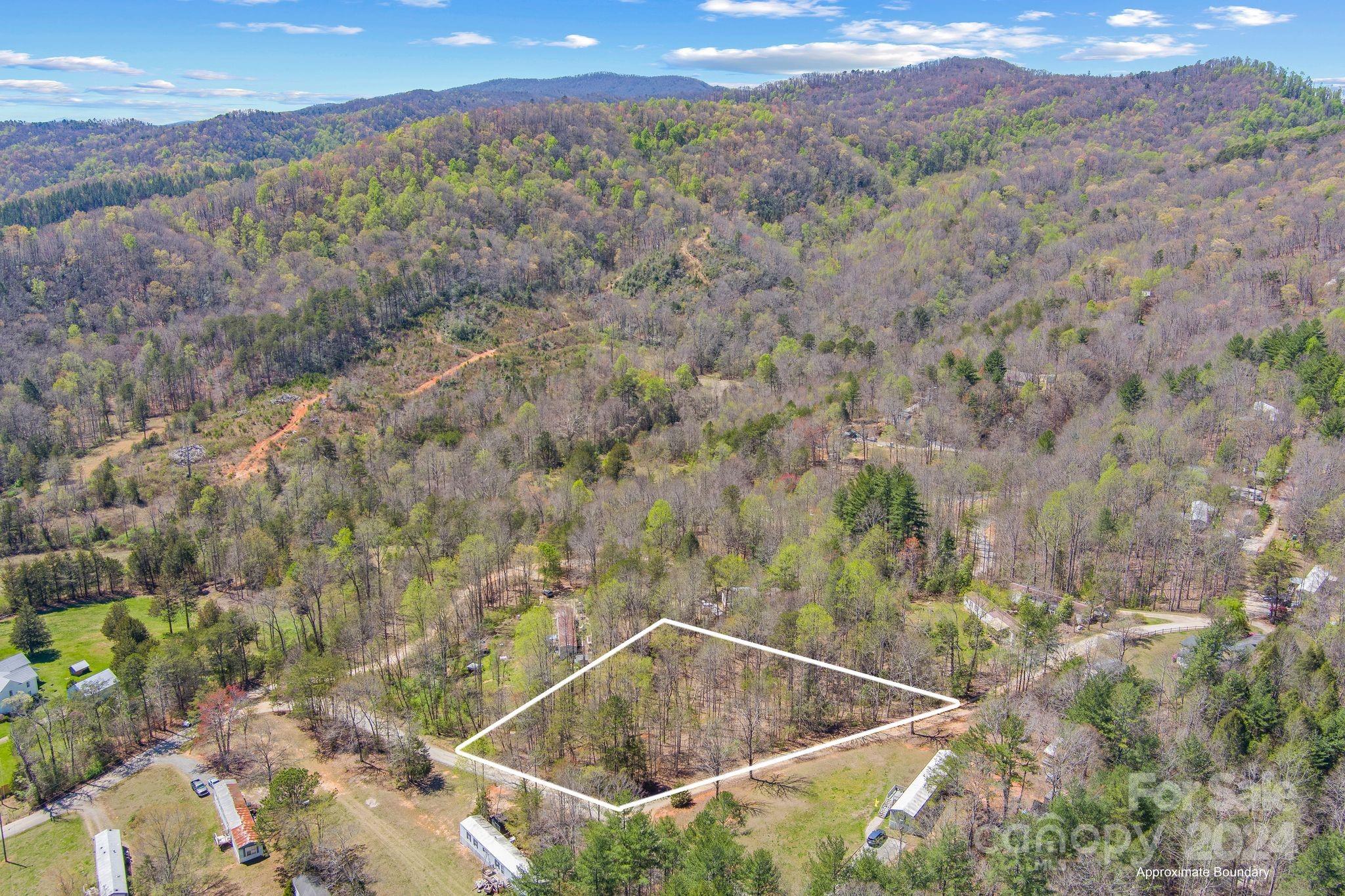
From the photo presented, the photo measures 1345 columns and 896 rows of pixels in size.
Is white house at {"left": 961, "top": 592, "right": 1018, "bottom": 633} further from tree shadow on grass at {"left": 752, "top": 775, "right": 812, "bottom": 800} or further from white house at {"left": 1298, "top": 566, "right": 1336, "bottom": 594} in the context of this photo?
tree shadow on grass at {"left": 752, "top": 775, "right": 812, "bottom": 800}

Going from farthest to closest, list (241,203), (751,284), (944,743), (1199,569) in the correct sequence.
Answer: (241,203), (751,284), (1199,569), (944,743)

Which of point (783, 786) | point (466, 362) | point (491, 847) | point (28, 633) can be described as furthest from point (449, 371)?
point (783, 786)

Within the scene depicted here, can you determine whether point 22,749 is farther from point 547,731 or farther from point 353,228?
point 353,228

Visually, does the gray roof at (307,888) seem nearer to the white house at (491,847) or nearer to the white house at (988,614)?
the white house at (491,847)

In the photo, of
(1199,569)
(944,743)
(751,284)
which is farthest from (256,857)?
(751,284)

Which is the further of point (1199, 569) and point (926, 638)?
point (1199, 569)

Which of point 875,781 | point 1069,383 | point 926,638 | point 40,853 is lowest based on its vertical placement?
point 40,853
